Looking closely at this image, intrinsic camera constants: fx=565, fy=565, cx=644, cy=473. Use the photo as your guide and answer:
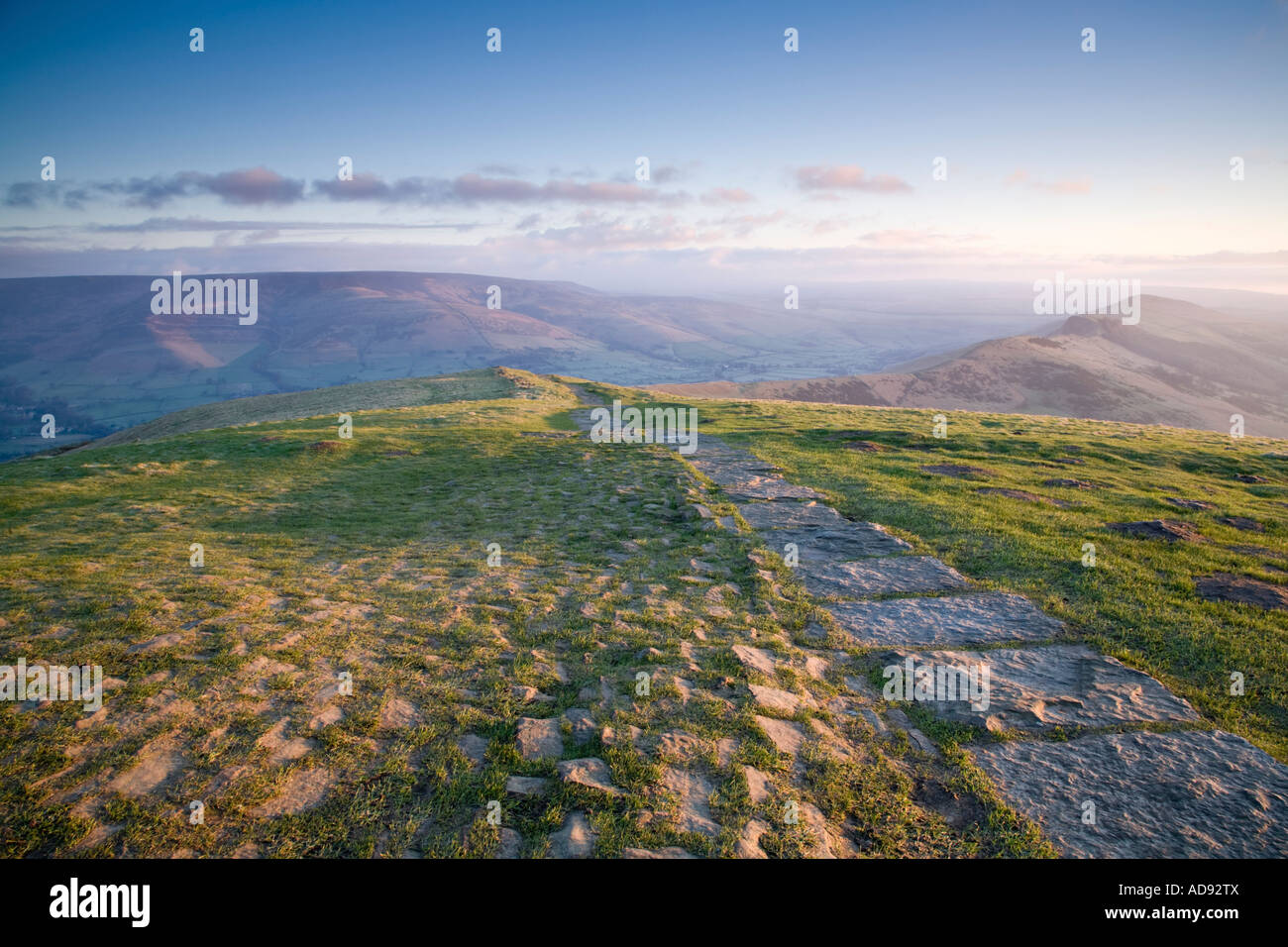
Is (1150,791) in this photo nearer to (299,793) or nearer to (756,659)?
(756,659)

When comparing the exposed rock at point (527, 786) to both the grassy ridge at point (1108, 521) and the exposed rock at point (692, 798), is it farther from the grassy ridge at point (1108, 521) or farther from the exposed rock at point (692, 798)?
the grassy ridge at point (1108, 521)

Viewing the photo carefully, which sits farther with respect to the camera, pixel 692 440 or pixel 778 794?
pixel 692 440

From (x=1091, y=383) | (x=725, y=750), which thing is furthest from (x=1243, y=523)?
(x=1091, y=383)

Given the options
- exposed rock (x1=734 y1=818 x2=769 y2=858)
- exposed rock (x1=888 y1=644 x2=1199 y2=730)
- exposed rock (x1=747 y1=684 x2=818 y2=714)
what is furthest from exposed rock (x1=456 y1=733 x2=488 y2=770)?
exposed rock (x1=888 y1=644 x2=1199 y2=730)

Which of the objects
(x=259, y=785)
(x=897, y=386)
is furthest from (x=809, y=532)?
(x=897, y=386)
